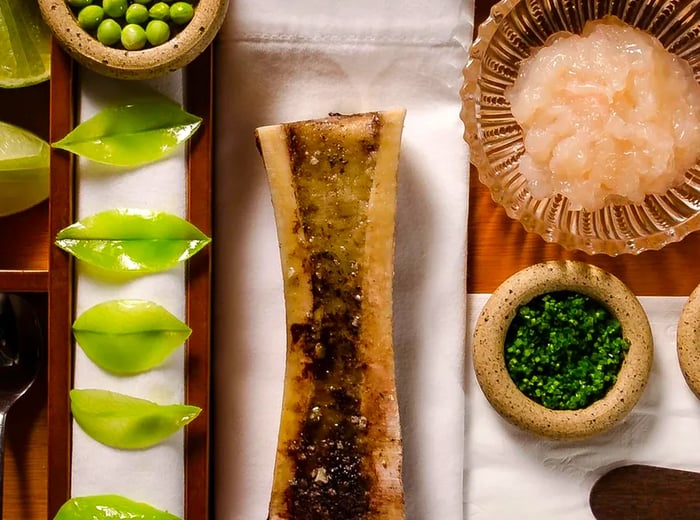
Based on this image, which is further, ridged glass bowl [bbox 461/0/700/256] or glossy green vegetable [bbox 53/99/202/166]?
ridged glass bowl [bbox 461/0/700/256]

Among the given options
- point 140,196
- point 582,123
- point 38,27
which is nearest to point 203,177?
point 140,196

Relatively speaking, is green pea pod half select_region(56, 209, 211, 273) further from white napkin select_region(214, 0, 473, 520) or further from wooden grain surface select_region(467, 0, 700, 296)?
wooden grain surface select_region(467, 0, 700, 296)

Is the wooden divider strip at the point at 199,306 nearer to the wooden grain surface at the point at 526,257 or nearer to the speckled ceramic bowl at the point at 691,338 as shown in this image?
the wooden grain surface at the point at 526,257

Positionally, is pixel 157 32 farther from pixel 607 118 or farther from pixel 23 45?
pixel 607 118

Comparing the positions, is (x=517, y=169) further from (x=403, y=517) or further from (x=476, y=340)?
(x=403, y=517)

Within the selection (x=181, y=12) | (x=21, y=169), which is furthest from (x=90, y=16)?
(x=21, y=169)

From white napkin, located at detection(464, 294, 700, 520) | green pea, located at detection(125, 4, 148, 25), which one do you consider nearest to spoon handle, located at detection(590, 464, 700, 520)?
white napkin, located at detection(464, 294, 700, 520)
